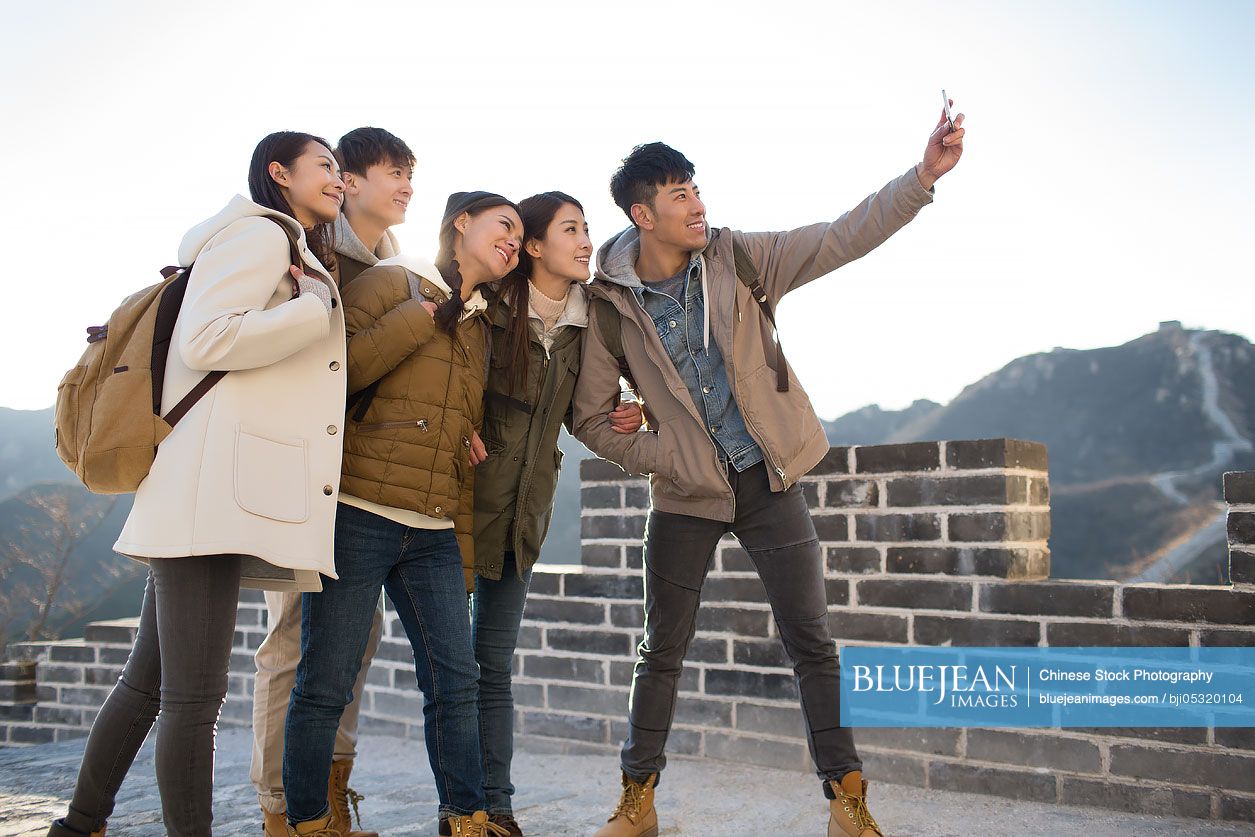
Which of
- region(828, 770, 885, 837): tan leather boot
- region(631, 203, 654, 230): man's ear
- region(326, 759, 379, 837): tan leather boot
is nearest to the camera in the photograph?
region(828, 770, 885, 837): tan leather boot

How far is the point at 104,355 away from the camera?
74.0 inches

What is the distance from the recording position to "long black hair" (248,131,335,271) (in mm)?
2152

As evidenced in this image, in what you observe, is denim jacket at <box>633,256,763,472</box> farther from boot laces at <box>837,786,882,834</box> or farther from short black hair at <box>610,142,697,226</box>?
boot laces at <box>837,786,882,834</box>

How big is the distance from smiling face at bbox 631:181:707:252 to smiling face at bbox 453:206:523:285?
0.40 m

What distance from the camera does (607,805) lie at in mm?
3004

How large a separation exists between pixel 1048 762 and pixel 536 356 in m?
2.02

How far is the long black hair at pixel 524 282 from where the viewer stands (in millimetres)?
2412

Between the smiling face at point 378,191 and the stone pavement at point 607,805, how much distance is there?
5.73 ft

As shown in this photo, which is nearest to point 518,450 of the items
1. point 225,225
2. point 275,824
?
point 225,225

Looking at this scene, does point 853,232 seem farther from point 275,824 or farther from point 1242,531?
point 275,824

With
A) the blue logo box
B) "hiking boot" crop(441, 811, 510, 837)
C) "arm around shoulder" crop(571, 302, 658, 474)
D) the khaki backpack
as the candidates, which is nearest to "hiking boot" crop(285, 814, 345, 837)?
"hiking boot" crop(441, 811, 510, 837)

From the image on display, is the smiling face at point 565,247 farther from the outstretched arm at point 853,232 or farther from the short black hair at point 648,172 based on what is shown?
the outstretched arm at point 853,232

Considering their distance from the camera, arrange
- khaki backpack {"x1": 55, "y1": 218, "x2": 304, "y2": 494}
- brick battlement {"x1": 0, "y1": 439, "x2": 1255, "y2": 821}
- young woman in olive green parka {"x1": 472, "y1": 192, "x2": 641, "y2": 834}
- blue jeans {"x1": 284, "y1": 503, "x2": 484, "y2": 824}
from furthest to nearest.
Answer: brick battlement {"x1": 0, "y1": 439, "x2": 1255, "y2": 821} < young woman in olive green parka {"x1": 472, "y1": 192, "x2": 641, "y2": 834} < blue jeans {"x1": 284, "y1": 503, "x2": 484, "y2": 824} < khaki backpack {"x1": 55, "y1": 218, "x2": 304, "y2": 494}

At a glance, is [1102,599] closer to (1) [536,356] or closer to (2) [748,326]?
(2) [748,326]
